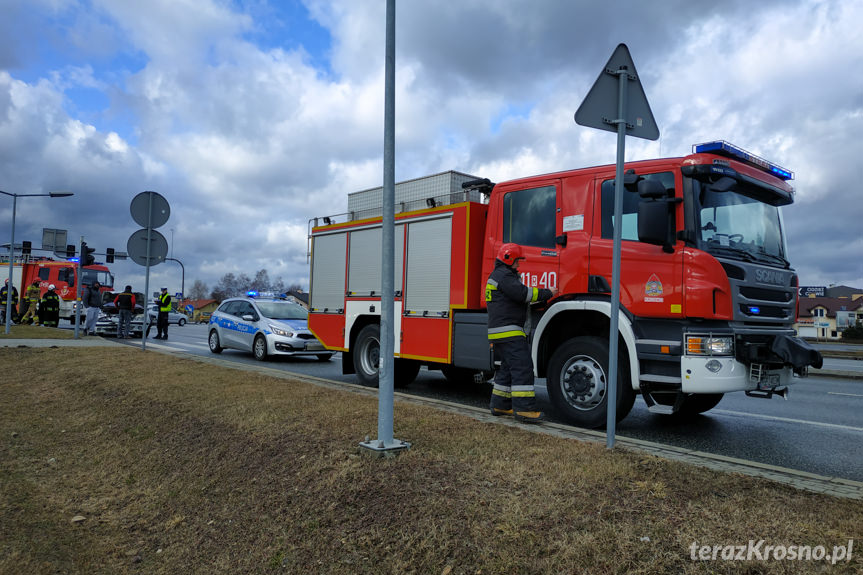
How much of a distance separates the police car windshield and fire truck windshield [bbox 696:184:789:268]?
1087cm

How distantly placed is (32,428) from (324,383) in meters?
3.53

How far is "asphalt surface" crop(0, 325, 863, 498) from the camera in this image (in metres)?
4.59

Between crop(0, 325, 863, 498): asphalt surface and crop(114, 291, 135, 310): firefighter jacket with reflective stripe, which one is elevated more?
crop(114, 291, 135, 310): firefighter jacket with reflective stripe

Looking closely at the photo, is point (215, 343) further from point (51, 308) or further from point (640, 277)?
point (640, 277)

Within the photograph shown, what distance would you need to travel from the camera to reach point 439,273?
26.5ft

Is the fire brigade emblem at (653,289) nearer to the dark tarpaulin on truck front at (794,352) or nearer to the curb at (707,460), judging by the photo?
the dark tarpaulin on truck front at (794,352)

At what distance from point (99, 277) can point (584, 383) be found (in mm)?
32070

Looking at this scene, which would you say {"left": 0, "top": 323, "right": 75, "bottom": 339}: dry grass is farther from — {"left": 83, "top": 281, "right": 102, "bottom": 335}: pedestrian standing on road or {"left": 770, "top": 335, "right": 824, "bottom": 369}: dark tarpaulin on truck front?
{"left": 770, "top": 335, "right": 824, "bottom": 369}: dark tarpaulin on truck front

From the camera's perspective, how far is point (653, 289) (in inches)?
228

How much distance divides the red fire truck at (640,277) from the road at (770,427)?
37cm

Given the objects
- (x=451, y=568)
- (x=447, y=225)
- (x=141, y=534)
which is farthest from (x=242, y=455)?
(x=447, y=225)

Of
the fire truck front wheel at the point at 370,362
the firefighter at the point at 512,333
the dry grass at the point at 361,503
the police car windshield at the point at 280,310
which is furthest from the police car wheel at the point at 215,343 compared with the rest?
the firefighter at the point at 512,333

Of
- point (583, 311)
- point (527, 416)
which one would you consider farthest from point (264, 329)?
point (583, 311)

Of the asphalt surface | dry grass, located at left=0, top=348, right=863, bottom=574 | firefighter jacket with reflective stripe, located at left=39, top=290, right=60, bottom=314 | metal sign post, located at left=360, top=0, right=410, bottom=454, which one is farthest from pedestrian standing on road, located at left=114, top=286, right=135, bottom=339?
metal sign post, located at left=360, top=0, right=410, bottom=454
